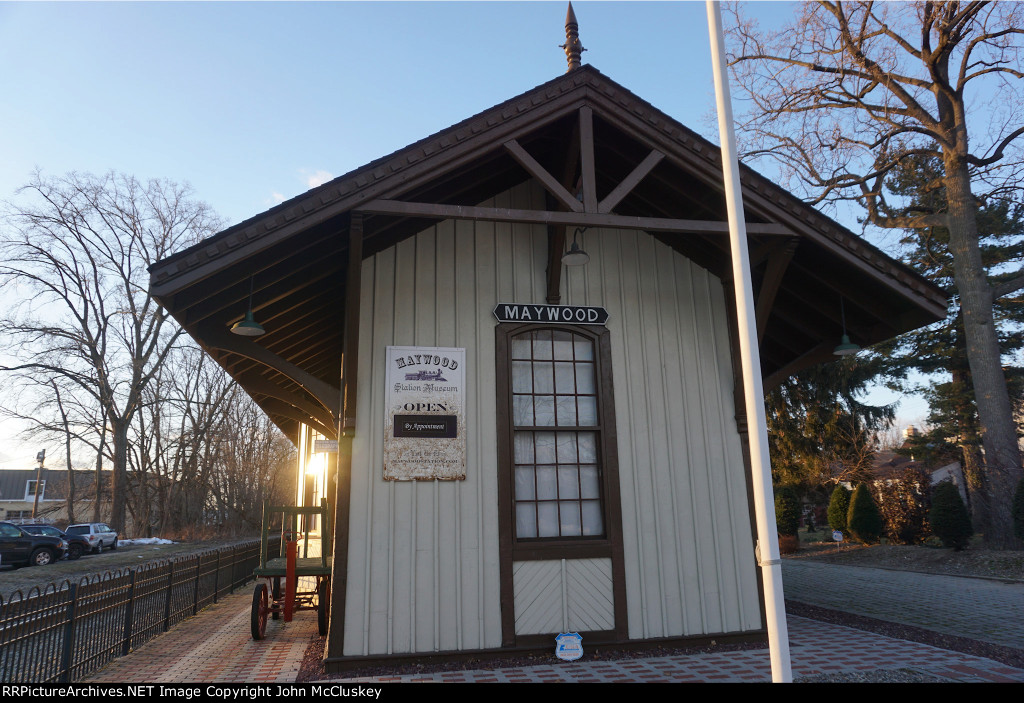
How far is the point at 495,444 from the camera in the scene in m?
7.82

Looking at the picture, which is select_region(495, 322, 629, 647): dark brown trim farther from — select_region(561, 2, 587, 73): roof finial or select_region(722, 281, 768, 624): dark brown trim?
select_region(561, 2, 587, 73): roof finial

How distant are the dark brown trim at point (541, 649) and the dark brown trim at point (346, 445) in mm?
216

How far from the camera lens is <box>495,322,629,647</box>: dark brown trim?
748 cm

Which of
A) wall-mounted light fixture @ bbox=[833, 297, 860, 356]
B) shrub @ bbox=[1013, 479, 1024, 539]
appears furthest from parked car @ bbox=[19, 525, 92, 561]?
shrub @ bbox=[1013, 479, 1024, 539]

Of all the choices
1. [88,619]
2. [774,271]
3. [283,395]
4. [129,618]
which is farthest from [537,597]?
[129,618]

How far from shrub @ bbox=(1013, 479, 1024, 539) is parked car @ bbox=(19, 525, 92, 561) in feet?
102

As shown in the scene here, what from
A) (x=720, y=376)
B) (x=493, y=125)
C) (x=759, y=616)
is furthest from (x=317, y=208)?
(x=759, y=616)

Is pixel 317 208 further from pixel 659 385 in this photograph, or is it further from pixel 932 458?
pixel 932 458

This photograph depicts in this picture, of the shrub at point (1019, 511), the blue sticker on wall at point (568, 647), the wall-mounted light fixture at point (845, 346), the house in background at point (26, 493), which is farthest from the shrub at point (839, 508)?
the house in background at point (26, 493)

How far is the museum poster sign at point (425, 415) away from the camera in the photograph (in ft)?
24.7

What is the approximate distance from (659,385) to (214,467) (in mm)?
41749

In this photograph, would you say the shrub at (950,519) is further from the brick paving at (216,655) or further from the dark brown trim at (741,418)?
the brick paving at (216,655)
